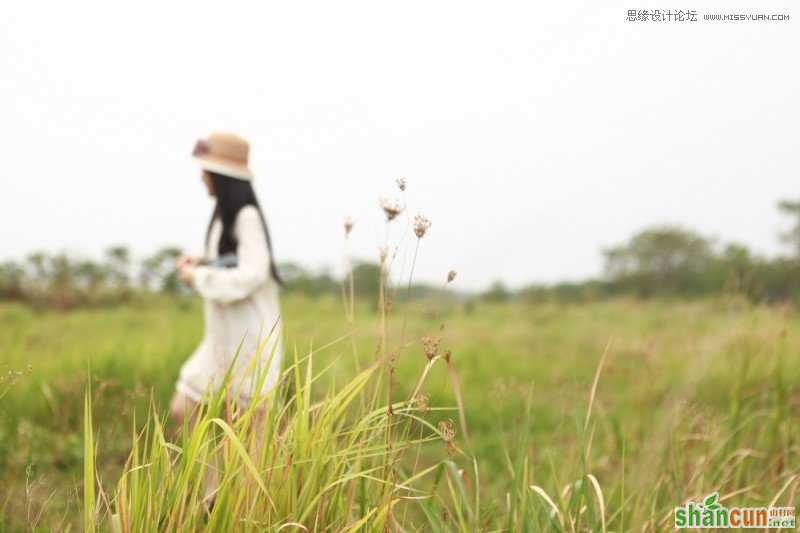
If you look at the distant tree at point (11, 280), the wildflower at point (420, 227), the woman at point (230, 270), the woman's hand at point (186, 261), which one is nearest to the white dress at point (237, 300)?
the woman at point (230, 270)

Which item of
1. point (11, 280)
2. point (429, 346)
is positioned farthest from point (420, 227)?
point (11, 280)

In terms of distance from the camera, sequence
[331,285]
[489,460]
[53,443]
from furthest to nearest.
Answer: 1. [331,285]
2. [489,460]
3. [53,443]

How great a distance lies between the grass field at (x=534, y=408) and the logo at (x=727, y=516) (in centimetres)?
5

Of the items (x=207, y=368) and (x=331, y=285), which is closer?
(x=207, y=368)

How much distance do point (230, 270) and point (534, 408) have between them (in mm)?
2945

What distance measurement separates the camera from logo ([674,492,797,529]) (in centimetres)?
185

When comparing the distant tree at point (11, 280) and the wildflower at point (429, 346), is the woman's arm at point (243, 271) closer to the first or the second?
the wildflower at point (429, 346)

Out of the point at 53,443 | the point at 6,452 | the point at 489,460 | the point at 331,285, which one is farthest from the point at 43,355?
the point at 331,285

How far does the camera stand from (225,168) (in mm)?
3064

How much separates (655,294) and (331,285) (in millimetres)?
8702

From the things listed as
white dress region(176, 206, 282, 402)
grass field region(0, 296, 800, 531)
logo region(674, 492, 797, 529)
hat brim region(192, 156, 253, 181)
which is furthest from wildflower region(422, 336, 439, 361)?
hat brim region(192, 156, 253, 181)

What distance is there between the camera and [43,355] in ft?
16.5

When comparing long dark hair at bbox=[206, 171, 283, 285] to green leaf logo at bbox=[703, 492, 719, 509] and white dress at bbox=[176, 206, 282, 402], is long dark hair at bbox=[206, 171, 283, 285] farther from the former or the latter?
A: green leaf logo at bbox=[703, 492, 719, 509]

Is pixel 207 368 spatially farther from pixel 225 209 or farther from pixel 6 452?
pixel 6 452
